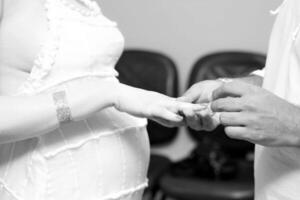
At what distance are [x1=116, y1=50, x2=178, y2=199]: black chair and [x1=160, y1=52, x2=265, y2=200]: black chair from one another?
12cm

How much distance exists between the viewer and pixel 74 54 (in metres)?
0.99

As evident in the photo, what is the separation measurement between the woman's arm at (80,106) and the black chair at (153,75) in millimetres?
1622

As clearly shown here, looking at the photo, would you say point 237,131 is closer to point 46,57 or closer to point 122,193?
point 122,193

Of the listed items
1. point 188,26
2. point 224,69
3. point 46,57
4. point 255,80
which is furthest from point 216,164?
point 46,57

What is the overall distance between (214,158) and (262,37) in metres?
0.74

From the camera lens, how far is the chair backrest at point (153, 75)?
104 inches

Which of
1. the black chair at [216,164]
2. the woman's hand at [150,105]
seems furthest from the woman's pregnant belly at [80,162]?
the black chair at [216,164]

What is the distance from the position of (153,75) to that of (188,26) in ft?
1.11

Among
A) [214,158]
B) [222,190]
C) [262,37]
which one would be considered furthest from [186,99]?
[262,37]

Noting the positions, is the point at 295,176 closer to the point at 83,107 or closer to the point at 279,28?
the point at 279,28

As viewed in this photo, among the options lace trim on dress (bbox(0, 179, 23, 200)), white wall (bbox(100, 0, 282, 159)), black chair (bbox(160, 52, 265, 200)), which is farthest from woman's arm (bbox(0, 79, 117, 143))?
white wall (bbox(100, 0, 282, 159))

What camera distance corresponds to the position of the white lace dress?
3.15ft

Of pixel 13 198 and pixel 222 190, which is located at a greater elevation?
pixel 13 198

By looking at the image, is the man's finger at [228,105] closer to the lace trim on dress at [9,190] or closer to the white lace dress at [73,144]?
the white lace dress at [73,144]
